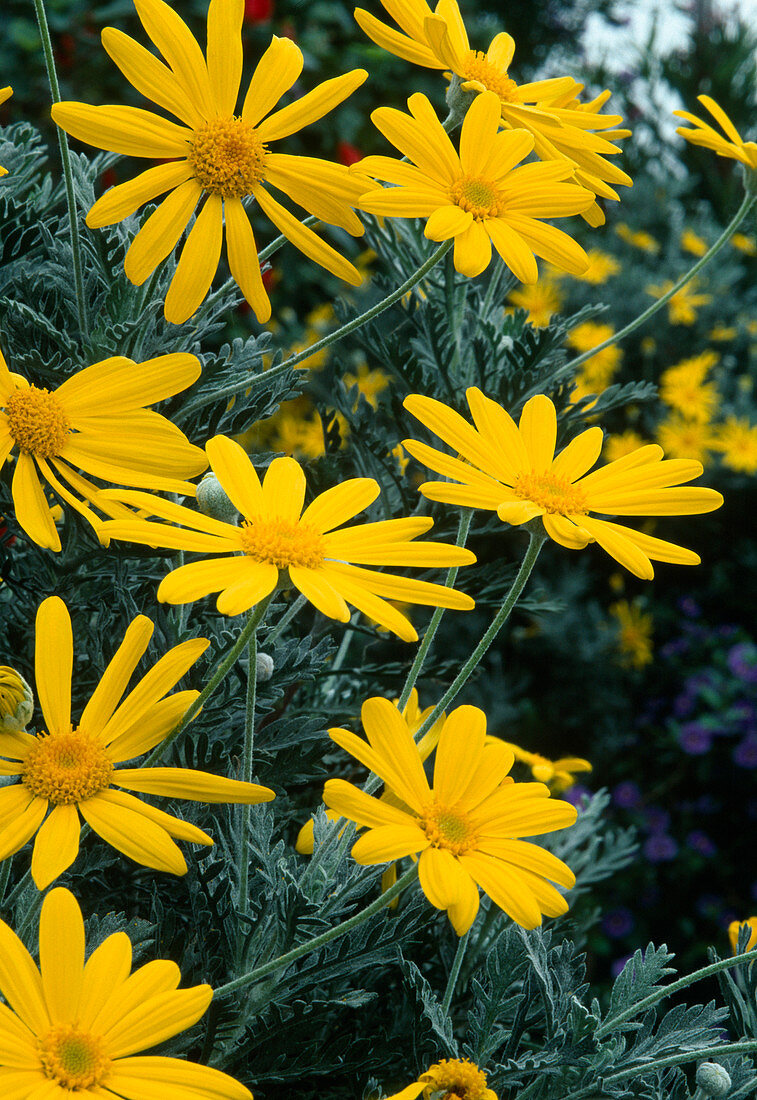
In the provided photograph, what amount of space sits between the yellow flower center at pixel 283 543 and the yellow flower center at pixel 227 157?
0.79 ft

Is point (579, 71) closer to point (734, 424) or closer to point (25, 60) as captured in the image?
point (734, 424)

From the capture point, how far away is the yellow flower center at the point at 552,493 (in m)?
0.69

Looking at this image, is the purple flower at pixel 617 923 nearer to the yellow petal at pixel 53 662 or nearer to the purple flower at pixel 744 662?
the purple flower at pixel 744 662

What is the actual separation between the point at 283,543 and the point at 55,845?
203 millimetres

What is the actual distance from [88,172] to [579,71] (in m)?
4.85

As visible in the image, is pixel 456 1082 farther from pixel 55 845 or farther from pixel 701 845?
pixel 701 845

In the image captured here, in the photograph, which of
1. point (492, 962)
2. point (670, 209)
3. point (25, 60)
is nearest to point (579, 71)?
point (670, 209)

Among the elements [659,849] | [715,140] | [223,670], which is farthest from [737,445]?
[223,670]

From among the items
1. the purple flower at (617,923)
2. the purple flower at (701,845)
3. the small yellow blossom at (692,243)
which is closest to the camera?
the purple flower at (617,923)

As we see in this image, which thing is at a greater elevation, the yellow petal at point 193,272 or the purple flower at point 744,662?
the purple flower at point 744,662

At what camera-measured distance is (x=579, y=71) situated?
5164 mm

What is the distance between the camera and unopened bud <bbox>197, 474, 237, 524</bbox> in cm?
69

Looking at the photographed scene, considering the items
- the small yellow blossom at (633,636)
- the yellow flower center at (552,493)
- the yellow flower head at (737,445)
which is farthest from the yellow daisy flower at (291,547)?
the yellow flower head at (737,445)

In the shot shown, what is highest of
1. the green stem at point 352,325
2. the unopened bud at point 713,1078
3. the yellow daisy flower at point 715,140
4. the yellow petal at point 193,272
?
the yellow daisy flower at point 715,140
